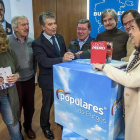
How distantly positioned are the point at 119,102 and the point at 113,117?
0.30 feet

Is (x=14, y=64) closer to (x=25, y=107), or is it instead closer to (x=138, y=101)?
(x=25, y=107)

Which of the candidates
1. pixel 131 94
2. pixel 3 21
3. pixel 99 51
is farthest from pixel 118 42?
pixel 3 21

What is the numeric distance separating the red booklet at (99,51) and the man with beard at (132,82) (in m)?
0.10

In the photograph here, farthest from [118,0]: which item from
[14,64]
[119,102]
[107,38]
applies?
[119,102]

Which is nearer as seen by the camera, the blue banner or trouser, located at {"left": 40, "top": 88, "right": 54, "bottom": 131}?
trouser, located at {"left": 40, "top": 88, "right": 54, "bottom": 131}

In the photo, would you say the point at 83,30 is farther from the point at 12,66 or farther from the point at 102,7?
the point at 102,7

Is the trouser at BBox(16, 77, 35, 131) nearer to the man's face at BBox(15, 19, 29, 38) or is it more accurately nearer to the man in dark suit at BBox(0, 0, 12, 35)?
the man's face at BBox(15, 19, 29, 38)

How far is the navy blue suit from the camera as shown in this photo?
1.41 meters

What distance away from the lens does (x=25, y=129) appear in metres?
1.88

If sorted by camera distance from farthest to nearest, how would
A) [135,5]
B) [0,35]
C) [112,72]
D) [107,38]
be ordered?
[135,5], [107,38], [0,35], [112,72]

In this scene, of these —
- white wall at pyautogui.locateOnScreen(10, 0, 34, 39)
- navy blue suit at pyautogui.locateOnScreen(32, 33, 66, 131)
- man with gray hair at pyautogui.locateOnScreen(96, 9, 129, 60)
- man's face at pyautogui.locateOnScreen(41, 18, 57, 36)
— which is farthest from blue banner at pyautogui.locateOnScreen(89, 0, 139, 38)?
man's face at pyautogui.locateOnScreen(41, 18, 57, 36)

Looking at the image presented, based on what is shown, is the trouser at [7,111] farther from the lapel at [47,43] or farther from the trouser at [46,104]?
the lapel at [47,43]

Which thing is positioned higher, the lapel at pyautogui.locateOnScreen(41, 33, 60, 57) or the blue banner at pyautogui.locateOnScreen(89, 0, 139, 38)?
the blue banner at pyautogui.locateOnScreen(89, 0, 139, 38)

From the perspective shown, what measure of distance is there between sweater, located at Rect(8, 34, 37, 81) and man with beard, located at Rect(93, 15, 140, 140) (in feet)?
3.34
